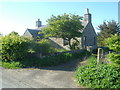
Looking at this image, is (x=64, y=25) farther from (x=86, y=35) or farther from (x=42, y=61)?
(x=86, y=35)

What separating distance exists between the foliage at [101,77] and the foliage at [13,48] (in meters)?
6.02

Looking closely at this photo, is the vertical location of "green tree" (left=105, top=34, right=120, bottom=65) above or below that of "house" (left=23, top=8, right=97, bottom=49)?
below

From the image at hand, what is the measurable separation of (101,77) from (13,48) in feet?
24.9

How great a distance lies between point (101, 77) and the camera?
229 inches

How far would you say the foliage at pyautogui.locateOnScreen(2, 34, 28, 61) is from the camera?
32.9ft

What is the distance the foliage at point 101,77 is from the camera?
5496 millimetres

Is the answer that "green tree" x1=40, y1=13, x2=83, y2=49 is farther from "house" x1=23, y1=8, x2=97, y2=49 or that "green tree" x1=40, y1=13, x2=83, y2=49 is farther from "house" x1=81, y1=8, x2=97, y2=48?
"house" x1=81, y1=8, x2=97, y2=48

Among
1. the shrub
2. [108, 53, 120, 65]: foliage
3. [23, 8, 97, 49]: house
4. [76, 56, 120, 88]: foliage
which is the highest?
[23, 8, 97, 49]: house

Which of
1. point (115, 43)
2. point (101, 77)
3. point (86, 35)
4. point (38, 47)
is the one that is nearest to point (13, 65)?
point (38, 47)

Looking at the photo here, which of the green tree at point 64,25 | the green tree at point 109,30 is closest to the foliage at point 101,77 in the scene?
the green tree at point 64,25


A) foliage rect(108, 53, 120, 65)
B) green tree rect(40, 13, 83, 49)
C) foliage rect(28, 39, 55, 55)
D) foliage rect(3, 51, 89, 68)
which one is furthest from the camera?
green tree rect(40, 13, 83, 49)

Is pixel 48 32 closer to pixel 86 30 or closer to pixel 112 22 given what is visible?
pixel 86 30

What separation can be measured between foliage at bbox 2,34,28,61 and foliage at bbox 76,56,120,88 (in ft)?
19.8

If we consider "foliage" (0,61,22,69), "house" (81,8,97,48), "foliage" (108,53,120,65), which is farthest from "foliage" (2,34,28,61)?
"house" (81,8,97,48)
